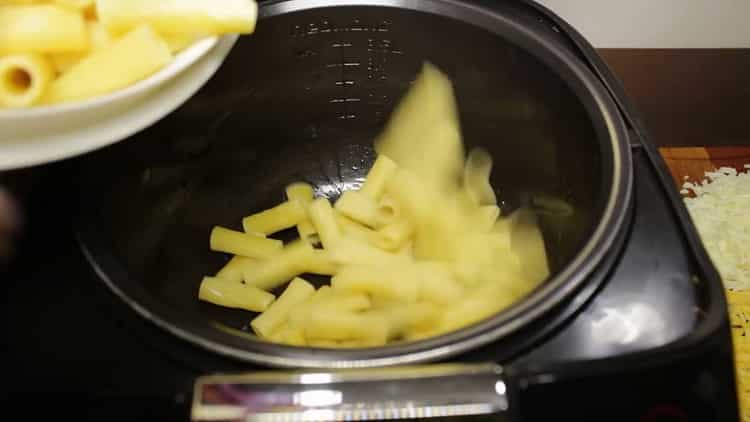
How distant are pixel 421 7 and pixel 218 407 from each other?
61 centimetres

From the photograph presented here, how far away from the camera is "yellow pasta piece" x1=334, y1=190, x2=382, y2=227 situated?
100 centimetres

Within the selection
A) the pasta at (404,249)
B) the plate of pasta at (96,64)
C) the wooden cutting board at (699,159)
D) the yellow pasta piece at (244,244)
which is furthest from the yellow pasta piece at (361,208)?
the wooden cutting board at (699,159)

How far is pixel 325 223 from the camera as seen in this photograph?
99cm

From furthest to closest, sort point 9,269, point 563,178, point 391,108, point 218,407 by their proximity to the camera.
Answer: point 391,108 → point 563,178 → point 9,269 → point 218,407

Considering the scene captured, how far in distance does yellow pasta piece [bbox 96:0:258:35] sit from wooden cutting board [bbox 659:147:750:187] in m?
0.99

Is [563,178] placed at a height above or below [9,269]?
above

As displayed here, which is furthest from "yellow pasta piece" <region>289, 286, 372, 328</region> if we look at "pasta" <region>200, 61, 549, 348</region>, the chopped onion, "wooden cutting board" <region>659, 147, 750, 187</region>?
"wooden cutting board" <region>659, 147, 750, 187</region>

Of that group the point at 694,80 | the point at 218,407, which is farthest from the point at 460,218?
the point at 694,80

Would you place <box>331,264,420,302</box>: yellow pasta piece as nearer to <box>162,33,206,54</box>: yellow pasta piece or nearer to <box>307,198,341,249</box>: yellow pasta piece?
<box>307,198,341,249</box>: yellow pasta piece

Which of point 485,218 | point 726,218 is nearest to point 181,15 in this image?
point 485,218

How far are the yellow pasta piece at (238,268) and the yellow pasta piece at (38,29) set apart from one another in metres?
0.38

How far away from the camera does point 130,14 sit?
709 mm

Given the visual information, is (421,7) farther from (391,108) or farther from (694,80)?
(694,80)

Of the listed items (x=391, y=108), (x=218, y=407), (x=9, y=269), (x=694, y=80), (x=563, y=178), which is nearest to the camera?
(x=218, y=407)
